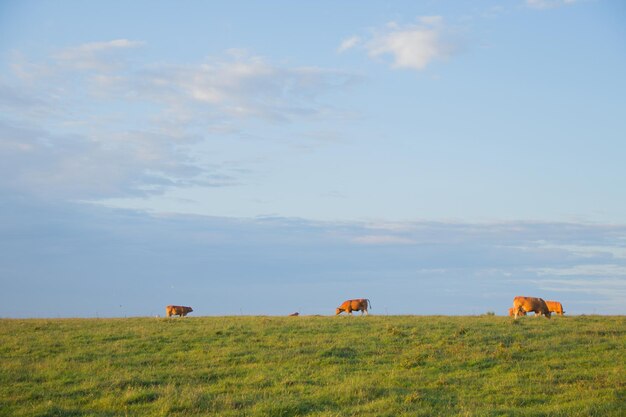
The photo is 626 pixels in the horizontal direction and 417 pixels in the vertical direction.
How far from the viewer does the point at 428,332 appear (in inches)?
964

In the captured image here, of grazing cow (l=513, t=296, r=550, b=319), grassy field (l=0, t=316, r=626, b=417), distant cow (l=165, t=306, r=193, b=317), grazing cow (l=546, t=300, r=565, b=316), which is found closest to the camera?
grassy field (l=0, t=316, r=626, b=417)

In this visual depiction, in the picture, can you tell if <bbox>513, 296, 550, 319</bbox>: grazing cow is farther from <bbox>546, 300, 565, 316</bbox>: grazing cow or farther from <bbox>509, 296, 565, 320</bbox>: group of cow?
<bbox>546, 300, 565, 316</bbox>: grazing cow

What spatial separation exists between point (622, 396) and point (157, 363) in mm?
12960

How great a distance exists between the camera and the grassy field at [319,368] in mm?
15008

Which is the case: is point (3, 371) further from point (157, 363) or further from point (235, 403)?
point (235, 403)

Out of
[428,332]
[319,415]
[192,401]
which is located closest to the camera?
[319,415]

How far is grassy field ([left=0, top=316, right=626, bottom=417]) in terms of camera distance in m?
15.0

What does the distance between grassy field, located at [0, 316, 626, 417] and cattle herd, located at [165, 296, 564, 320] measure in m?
4.32

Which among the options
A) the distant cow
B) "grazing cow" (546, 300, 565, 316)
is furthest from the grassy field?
the distant cow

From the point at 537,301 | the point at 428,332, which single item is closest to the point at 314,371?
the point at 428,332

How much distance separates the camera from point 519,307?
109 ft

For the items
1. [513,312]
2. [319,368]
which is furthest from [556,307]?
[319,368]

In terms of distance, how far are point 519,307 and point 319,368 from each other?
17.1 metres

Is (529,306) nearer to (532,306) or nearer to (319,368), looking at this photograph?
(532,306)
